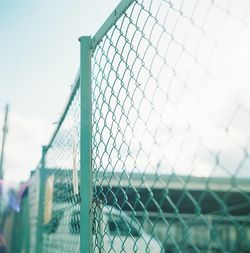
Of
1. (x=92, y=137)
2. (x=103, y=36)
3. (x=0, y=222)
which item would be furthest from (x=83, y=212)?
(x=0, y=222)

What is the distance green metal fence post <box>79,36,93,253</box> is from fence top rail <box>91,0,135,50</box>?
0.29 feet

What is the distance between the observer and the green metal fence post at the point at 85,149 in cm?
197

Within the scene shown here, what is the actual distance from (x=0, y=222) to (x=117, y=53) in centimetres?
822

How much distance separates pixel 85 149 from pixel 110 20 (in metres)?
0.72

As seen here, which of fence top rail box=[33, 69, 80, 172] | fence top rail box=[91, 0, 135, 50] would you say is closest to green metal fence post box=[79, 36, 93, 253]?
fence top rail box=[91, 0, 135, 50]

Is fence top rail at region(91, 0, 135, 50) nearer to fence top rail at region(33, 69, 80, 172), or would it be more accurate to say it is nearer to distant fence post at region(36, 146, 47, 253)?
fence top rail at region(33, 69, 80, 172)

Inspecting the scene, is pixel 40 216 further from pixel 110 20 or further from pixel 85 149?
pixel 110 20

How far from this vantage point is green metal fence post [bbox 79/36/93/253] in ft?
6.48

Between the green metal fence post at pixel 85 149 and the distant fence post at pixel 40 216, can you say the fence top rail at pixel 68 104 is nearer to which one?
the green metal fence post at pixel 85 149

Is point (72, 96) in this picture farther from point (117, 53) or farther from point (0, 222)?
point (0, 222)

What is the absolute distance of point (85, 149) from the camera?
207 centimetres

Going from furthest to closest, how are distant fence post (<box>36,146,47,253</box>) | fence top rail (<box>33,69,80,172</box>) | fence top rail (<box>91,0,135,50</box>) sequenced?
1. distant fence post (<box>36,146,47,253</box>)
2. fence top rail (<box>33,69,80,172</box>)
3. fence top rail (<box>91,0,135,50</box>)

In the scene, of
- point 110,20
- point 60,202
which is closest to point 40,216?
point 60,202

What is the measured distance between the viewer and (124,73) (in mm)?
1742
